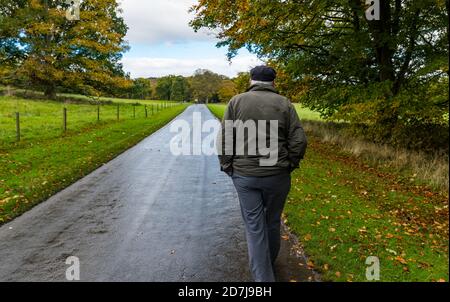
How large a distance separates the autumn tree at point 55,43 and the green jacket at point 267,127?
128 feet

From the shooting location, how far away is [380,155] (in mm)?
13930

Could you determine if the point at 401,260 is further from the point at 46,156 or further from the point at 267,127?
the point at 46,156

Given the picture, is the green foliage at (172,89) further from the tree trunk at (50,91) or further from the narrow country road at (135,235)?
the narrow country road at (135,235)

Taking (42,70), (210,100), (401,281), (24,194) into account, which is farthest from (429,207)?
(210,100)

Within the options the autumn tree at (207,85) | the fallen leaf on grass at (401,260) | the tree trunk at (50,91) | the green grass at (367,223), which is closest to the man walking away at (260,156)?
the green grass at (367,223)

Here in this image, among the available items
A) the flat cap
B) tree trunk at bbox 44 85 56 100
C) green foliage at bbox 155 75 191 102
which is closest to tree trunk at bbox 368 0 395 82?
the flat cap

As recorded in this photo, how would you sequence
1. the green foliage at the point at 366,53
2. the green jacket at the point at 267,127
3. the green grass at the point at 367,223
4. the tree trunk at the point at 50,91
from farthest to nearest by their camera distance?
the tree trunk at the point at 50,91 < the green foliage at the point at 366,53 < the green grass at the point at 367,223 < the green jacket at the point at 267,127

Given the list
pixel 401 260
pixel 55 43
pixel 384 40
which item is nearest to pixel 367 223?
pixel 401 260

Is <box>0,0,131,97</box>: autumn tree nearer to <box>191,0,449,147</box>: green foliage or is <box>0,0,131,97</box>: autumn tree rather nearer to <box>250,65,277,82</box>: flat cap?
<box>191,0,449,147</box>: green foliage

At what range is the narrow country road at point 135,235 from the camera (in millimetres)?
5012

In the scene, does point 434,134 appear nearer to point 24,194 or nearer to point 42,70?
point 24,194

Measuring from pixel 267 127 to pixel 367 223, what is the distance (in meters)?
3.69

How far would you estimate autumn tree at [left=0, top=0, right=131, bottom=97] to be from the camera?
130ft

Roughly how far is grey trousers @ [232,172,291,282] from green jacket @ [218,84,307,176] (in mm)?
98
